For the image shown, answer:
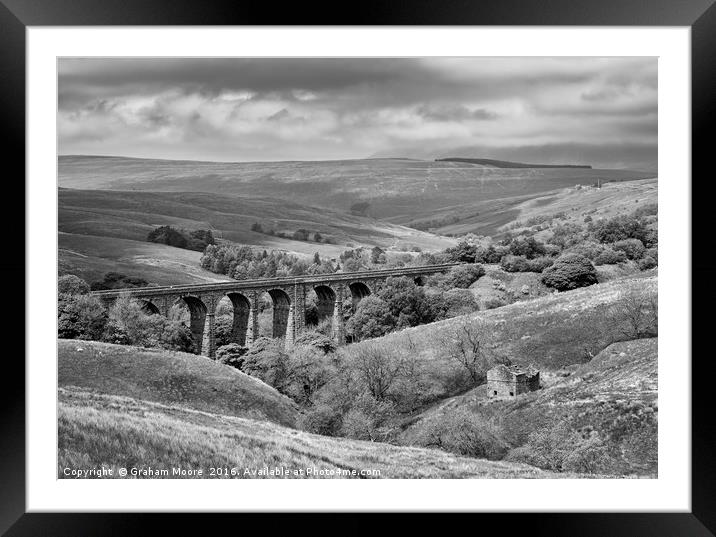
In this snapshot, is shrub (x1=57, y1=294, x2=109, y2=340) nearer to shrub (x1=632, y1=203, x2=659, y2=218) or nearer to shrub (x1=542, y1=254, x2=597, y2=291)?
shrub (x1=542, y1=254, x2=597, y2=291)

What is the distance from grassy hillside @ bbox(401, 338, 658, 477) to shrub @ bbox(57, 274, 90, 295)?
14.5m

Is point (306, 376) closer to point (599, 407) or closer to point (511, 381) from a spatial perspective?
point (511, 381)

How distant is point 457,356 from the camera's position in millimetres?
23078

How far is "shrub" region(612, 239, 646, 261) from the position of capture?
3356 cm

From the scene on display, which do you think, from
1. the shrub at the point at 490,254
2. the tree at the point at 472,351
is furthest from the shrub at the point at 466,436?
the shrub at the point at 490,254

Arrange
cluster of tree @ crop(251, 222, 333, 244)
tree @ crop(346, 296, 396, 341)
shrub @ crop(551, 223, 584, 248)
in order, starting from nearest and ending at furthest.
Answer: tree @ crop(346, 296, 396, 341) < shrub @ crop(551, 223, 584, 248) < cluster of tree @ crop(251, 222, 333, 244)

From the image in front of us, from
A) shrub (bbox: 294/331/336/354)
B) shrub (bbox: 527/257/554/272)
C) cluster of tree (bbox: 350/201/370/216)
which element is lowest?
shrub (bbox: 294/331/336/354)

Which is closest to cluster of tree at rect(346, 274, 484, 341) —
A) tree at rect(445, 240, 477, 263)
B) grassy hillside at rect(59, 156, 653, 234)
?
tree at rect(445, 240, 477, 263)

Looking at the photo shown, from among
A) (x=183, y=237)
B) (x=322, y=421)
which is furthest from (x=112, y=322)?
(x=183, y=237)

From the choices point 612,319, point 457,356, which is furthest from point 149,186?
point 612,319

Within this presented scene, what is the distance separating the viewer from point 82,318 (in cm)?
2361
